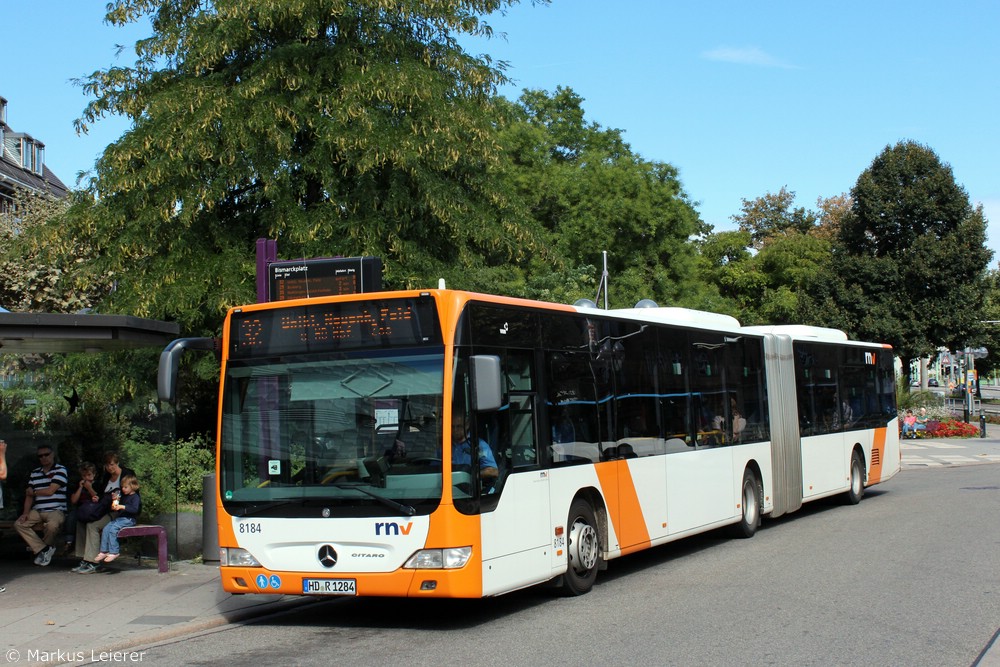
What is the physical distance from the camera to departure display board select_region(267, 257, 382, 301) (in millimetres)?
11891

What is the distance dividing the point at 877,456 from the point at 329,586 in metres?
15.6

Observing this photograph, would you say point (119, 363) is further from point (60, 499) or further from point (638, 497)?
point (638, 497)

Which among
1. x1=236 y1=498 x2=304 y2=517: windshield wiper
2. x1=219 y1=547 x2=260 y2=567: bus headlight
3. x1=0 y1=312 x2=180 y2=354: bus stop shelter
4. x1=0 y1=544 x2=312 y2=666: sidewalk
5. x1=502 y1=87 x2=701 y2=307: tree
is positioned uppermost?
x1=502 y1=87 x2=701 y2=307: tree

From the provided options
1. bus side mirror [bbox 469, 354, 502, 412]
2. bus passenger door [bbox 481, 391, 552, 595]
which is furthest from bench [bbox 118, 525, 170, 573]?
bus side mirror [bbox 469, 354, 502, 412]

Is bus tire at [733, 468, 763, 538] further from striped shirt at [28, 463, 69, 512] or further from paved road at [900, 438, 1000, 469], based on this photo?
paved road at [900, 438, 1000, 469]

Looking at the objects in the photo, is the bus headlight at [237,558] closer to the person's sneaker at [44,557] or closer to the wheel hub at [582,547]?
the wheel hub at [582,547]

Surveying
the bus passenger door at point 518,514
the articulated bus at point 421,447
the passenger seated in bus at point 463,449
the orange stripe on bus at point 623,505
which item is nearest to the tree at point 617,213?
the orange stripe on bus at point 623,505

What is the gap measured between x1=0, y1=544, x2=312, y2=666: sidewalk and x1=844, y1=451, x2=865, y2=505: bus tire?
12306 millimetres

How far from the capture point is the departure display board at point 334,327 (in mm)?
9602

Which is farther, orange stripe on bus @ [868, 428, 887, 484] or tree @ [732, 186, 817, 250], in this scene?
tree @ [732, 186, 817, 250]

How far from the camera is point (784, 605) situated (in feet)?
33.6

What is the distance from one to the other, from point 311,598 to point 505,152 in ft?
38.4

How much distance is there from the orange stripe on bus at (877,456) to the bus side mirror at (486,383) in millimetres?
14574

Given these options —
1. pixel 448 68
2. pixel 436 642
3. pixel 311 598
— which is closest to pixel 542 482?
pixel 436 642
